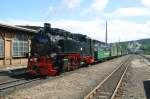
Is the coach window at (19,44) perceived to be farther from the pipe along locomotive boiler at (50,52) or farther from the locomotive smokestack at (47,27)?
the locomotive smokestack at (47,27)

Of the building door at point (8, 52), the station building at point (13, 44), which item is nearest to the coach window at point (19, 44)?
the station building at point (13, 44)

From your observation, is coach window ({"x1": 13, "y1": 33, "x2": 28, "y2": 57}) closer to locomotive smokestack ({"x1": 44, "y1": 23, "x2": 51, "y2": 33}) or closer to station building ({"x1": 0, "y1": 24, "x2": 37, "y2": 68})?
station building ({"x1": 0, "y1": 24, "x2": 37, "y2": 68})

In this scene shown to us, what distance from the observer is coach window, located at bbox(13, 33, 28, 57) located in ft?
110

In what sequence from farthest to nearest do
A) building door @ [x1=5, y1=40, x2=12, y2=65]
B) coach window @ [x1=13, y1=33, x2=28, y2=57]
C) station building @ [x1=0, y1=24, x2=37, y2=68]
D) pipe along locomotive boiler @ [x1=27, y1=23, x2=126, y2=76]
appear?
coach window @ [x1=13, y1=33, x2=28, y2=57] → building door @ [x1=5, y1=40, x2=12, y2=65] → station building @ [x1=0, y1=24, x2=37, y2=68] → pipe along locomotive boiler @ [x1=27, y1=23, x2=126, y2=76]

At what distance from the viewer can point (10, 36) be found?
105 ft

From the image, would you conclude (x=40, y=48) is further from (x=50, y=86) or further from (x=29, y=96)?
(x=29, y=96)

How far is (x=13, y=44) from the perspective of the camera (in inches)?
1293

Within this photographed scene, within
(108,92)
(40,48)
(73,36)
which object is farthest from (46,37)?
(108,92)

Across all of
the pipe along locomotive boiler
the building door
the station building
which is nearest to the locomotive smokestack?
the pipe along locomotive boiler

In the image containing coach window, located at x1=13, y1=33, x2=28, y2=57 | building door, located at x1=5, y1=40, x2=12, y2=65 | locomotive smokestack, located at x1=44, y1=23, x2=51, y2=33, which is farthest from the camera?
coach window, located at x1=13, y1=33, x2=28, y2=57

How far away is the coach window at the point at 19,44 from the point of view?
33.5 m

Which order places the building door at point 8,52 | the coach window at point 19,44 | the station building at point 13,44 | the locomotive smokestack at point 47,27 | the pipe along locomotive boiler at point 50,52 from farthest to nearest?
the coach window at point 19,44 < the building door at point 8,52 < the station building at point 13,44 < the locomotive smokestack at point 47,27 < the pipe along locomotive boiler at point 50,52

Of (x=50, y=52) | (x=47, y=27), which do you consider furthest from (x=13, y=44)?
(x=50, y=52)

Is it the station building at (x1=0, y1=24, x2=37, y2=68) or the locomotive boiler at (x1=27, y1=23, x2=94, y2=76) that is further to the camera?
the station building at (x1=0, y1=24, x2=37, y2=68)
